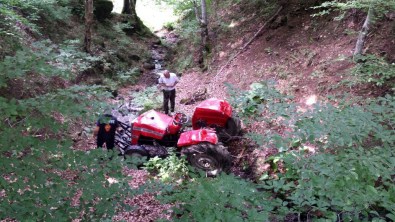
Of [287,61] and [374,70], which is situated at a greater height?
[374,70]

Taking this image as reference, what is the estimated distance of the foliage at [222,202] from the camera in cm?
267

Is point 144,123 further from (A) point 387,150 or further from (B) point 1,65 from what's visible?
(A) point 387,150

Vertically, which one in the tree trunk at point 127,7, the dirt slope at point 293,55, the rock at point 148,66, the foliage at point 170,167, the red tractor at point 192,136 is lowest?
the rock at point 148,66

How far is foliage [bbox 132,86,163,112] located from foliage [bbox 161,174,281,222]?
632 centimetres

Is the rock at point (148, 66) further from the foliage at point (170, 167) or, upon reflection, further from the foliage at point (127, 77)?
the foliage at point (170, 167)

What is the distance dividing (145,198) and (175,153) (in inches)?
40.9

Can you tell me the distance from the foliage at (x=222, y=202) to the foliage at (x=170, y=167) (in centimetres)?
255

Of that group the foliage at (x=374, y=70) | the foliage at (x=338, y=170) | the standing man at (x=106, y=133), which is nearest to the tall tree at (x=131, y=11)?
the standing man at (x=106, y=133)

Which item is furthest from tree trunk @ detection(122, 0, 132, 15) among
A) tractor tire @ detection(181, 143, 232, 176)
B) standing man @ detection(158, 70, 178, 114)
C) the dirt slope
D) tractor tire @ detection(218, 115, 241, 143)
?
tractor tire @ detection(181, 143, 232, 176)

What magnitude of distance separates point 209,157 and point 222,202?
3.09 meters

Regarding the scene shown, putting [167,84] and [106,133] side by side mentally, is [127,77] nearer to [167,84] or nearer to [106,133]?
[167,84]

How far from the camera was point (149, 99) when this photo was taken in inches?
393

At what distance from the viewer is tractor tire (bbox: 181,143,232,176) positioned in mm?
5875

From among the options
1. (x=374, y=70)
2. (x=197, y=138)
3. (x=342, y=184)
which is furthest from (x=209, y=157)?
(x=374, y=70)
